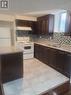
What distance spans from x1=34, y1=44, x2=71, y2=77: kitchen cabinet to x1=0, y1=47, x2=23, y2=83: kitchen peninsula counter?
4.36ft

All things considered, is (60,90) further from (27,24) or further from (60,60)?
(27,24)

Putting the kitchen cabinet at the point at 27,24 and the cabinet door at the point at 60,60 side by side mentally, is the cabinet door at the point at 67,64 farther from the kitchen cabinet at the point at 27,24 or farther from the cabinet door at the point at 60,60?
the kitchen cabinet at the point at 27,24

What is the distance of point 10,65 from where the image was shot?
2.70 m

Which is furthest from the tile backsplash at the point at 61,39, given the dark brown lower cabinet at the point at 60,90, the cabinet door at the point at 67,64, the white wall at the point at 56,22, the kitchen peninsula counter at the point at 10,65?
the kitchen peninsula counter at the point at 10,65

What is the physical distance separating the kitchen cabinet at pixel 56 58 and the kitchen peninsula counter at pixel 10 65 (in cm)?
133

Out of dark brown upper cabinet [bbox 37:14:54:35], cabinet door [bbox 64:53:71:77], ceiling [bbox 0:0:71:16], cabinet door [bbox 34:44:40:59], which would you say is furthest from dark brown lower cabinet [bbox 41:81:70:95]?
dark brown upper cabinet [bbox 37:14:54:35]

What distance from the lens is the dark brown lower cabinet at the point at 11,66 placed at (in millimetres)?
2594

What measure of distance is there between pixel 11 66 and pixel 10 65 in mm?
44

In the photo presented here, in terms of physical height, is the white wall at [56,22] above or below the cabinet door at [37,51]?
above

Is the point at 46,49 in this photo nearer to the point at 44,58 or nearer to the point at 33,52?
the point at 44,58

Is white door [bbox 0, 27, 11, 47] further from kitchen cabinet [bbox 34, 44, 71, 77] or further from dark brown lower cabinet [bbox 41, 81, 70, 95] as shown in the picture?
dark brown lower cabinet [bbox 41, 81, 70, 95]

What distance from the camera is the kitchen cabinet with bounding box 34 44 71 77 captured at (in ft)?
9.99

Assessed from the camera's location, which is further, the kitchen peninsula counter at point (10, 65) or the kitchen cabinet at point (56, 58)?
the kitchen cabinet at point (56, 58)

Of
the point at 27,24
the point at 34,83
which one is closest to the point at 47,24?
the point at 27,24
